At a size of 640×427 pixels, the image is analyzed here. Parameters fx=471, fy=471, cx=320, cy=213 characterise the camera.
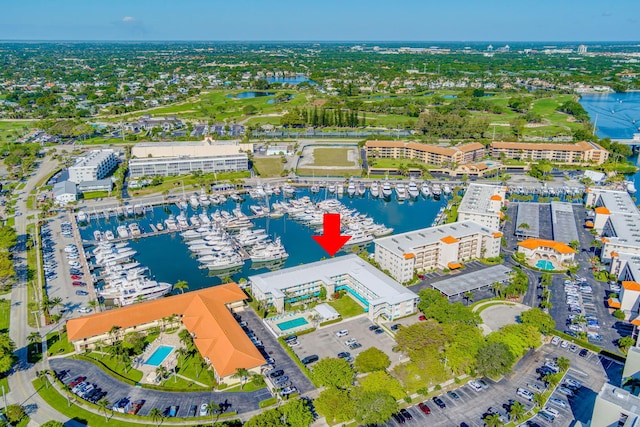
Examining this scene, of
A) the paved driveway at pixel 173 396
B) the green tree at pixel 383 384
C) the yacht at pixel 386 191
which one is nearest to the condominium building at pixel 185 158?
the yacht at pixel 386 191

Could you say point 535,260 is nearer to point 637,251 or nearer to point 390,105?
point 637,251

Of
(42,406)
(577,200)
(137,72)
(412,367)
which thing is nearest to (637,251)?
(577,200)

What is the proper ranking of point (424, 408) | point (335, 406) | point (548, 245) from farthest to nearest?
point (548, 245), point (424, 408), point (335, 406)

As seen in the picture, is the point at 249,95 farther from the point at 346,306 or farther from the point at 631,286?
the point at 631,286

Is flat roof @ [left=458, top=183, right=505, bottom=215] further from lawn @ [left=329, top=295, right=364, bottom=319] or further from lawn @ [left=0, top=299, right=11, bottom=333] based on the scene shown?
lawn @ [left=0, top=299, right=11, bottom=333]

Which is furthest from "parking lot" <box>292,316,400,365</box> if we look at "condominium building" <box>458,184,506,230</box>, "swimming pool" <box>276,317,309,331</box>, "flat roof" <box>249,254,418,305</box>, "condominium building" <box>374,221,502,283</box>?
"condominium building" <box>458,184,506,230</box>

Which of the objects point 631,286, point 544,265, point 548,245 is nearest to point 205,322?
point 544,265

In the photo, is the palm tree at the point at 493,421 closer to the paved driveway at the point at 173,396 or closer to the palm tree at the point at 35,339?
the paved driveway at the point at 173,396
